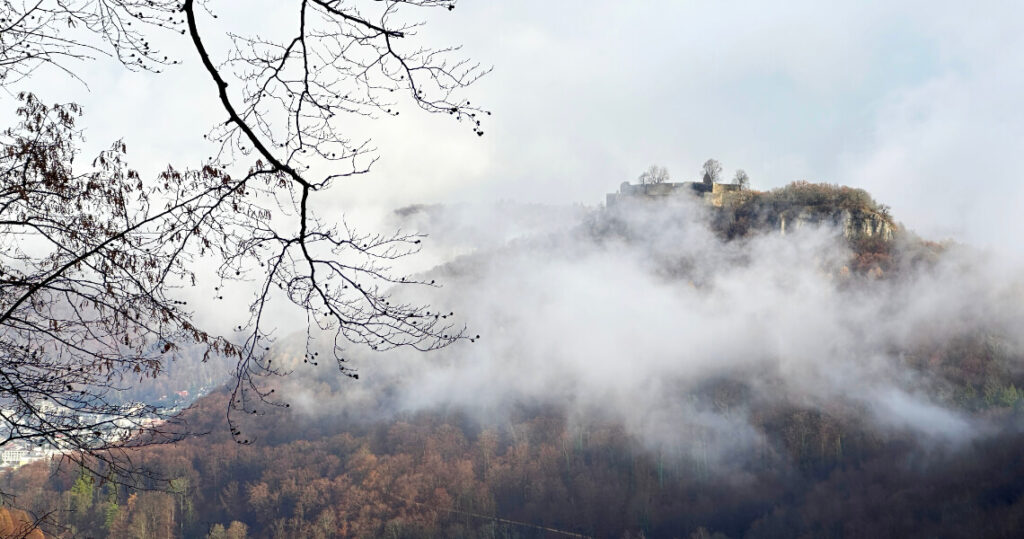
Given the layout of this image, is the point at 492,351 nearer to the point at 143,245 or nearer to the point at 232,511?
the point at 232,511

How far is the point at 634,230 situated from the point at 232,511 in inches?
3292

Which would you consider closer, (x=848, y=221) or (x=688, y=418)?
(x=848, y=221)

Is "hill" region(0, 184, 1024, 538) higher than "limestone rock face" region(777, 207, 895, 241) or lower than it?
lower

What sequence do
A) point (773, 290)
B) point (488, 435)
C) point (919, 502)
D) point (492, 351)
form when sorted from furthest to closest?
1. point (492, 351)
2. point (773, 290)
3. point (488, 435)
4. point (919, 502)

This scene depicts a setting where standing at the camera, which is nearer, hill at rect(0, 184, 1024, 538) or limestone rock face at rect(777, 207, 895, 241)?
hill at rect(0, 184, 1024, 538)

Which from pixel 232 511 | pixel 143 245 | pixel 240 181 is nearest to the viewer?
pixel 240 181

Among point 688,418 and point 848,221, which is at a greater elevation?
point 848,221

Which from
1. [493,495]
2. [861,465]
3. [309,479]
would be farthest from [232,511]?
[861,465]

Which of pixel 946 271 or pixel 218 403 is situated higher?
pixel 946 271

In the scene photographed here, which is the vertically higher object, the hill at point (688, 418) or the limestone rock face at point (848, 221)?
the limestone rock face at point (848, 221)

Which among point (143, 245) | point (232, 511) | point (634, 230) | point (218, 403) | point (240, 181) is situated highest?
point (634, 230)

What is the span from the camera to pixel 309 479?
86625 mm

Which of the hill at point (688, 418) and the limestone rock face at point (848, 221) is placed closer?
the hill at point (688, 418)

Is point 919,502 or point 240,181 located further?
point 919,502
